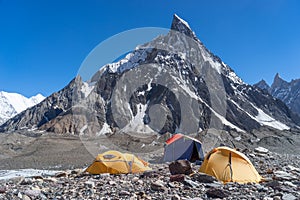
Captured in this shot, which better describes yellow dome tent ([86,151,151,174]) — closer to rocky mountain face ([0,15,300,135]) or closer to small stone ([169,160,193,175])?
small stone ([169,160,193,175])

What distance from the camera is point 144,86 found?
161 m

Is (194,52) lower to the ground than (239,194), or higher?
higher

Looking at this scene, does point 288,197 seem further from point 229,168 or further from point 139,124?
point 139,124

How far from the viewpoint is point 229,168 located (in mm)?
10719

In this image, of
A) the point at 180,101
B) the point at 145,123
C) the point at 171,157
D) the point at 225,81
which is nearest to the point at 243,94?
the point at 225,81

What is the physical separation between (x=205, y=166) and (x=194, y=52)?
185947mm

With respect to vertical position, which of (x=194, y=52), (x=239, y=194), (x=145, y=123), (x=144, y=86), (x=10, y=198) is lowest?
(x=10, y=198)

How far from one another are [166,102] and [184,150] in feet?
388

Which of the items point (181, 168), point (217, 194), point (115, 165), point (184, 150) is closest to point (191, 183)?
point (217, 194)

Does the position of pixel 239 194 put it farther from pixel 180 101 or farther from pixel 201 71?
pixel 201 71

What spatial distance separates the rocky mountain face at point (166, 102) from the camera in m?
128

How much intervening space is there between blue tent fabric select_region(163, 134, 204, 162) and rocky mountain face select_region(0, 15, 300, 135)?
9760cm

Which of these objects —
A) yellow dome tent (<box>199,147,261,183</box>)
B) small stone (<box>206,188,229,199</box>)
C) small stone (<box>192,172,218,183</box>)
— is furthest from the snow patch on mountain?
small stone (<box>206,188,229,199</box>)

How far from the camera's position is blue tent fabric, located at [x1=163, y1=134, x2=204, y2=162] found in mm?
22688
